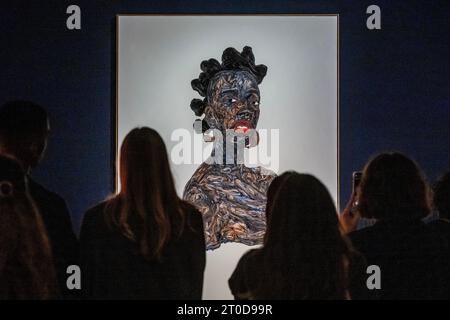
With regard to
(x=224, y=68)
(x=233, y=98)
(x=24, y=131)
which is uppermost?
(x=224, y=68)

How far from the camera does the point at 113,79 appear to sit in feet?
7.68

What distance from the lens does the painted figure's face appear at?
2.29 metres

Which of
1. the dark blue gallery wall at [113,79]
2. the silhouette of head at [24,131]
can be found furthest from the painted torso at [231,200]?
the silhouette of head at [24,131]

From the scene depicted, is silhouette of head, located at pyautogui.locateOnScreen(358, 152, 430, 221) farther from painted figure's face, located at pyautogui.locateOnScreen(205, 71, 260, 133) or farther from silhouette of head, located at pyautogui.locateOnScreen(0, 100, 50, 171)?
silhouette of head, located at pyautogui.locateOnScreen(0, 100, 50, 171)

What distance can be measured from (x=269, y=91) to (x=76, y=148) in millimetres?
817

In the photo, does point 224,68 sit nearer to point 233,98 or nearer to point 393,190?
point 233,98

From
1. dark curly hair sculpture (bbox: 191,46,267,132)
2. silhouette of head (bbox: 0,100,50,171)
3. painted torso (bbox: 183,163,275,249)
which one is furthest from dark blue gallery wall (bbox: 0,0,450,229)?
painted torso (bbox: 183,163,275,249)

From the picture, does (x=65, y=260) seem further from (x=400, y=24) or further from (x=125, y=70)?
(x=400, y=24)

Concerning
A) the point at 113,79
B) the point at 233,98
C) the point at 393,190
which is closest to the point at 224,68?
the point at 233,98

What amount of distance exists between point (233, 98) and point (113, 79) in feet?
1.62

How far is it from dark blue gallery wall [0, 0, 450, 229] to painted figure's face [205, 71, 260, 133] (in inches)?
11.2

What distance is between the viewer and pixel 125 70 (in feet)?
7.62
